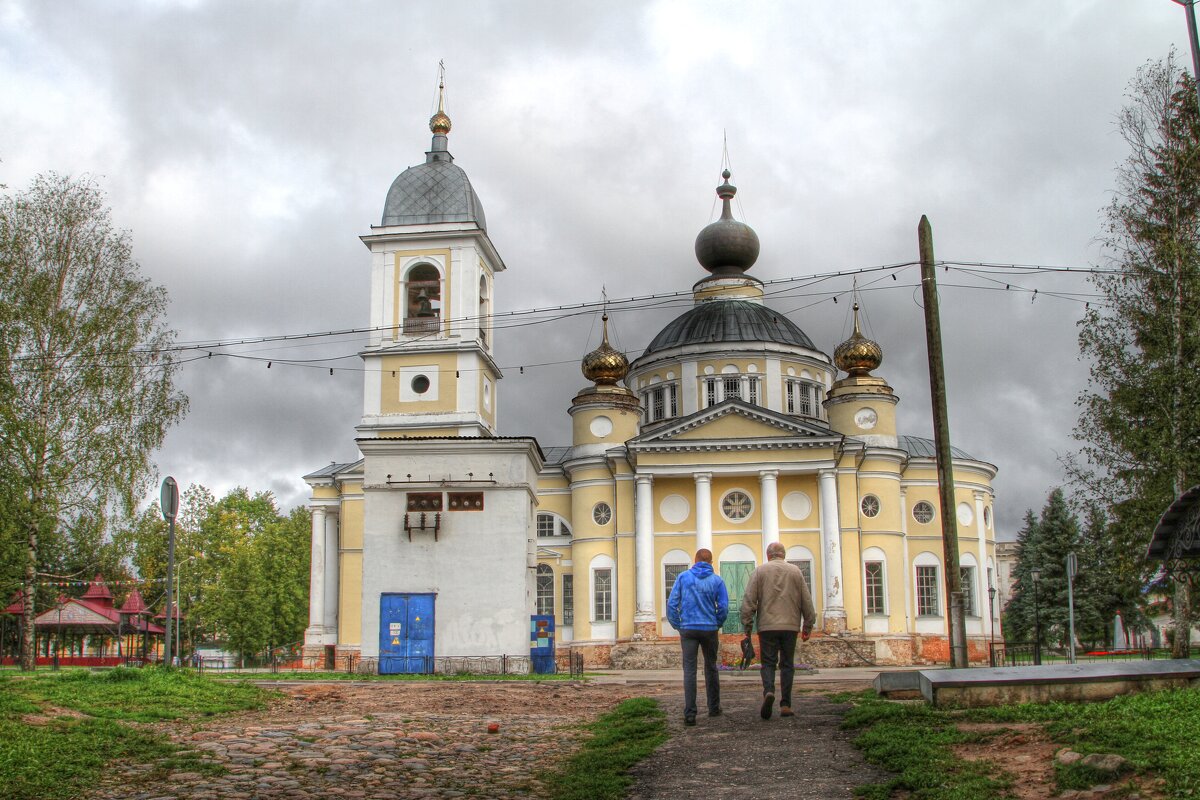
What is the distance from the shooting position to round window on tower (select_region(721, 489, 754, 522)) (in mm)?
43281

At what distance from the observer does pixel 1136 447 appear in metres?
24.3

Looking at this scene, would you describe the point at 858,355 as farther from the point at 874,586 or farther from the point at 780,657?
the point at 780,657

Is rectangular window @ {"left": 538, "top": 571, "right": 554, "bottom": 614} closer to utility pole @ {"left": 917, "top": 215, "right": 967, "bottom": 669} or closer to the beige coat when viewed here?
utility pole @ {"left": 917, "top": 215, "right": 967, "bottom": 669}

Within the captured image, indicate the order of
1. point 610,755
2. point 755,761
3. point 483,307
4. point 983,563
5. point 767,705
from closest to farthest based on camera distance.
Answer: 1. point 755,761
2. point 610,755
3. point 767,705
4. point 483,307
5. point 983,563

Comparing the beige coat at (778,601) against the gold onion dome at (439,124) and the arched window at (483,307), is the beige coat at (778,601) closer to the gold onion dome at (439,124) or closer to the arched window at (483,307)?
the arched window at (483,307)

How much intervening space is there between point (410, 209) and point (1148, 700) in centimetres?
3674

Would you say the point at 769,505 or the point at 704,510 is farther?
the point at 704,510

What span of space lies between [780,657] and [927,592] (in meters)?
35.5

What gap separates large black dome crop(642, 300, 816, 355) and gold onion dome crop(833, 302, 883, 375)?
14.3ft

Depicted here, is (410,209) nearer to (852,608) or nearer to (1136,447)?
(852,608)

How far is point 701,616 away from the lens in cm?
1169

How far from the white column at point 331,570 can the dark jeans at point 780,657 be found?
34.4 m

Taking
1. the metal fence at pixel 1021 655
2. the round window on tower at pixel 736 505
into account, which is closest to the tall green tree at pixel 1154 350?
the metal fence at pixel 1021 655

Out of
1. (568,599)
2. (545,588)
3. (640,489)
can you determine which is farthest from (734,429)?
(545,588)
